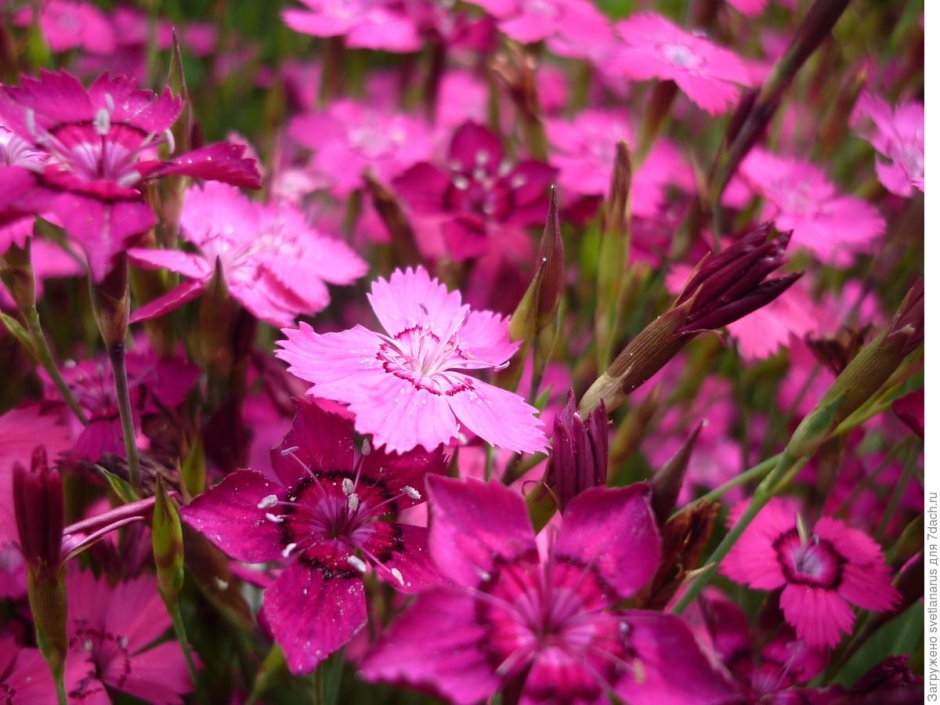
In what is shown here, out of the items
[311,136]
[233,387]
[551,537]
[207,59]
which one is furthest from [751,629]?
[207,59]

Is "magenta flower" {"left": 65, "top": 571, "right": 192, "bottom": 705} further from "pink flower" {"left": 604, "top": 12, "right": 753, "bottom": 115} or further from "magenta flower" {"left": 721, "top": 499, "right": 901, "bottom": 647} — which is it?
"pink flower" {"left": 604, "top": 12, "right": 753, "bottom": 115}

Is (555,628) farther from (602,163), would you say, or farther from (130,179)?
(602,163)

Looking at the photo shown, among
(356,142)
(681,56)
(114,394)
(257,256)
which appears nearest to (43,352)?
Result: (114,394)

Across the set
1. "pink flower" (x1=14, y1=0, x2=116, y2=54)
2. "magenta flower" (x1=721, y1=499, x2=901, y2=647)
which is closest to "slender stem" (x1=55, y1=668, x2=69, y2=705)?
"magenta flower" (x1=721, y1=499, x2=901, y2=647)

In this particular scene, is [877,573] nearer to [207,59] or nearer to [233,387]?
[233,387]

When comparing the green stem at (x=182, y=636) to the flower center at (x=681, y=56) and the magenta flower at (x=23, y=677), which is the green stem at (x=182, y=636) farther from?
the flower center at (x=681, y=56)

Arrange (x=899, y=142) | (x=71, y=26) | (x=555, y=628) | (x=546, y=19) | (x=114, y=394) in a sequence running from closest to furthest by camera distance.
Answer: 1. (x=555, y=628)
2. (x=114, y=394)
3. (x=899, y=142)
4. (x=546, y=19)
5. (x=71, y=26)
